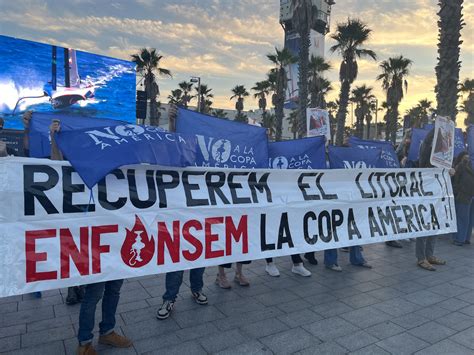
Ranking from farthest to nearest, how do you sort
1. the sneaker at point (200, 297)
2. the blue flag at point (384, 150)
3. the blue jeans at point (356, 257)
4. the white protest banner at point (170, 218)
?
the blue flag at point (384, 150), the blue jeans at point (356, 257), the sneaker at point (200, 297), the white protest banner at point (170, 218)

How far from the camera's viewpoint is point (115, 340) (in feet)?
10.7

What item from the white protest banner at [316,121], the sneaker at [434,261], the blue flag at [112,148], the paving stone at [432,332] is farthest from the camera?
the white protest banner at [316,121]

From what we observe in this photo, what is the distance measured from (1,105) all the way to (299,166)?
48.8ft

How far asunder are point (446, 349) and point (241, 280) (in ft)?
8.19

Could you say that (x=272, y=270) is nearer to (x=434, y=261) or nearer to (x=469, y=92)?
(x=434, y=261)

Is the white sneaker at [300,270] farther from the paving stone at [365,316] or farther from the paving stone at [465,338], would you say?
the paving stone at [465,338]

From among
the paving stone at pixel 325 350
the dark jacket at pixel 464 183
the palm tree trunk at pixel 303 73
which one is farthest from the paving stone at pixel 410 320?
the palm tree trunk at pixel 303 73

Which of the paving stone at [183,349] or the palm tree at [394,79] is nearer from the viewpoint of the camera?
the paving stone at [183,349]

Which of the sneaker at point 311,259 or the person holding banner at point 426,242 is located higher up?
the person holding banner at point 426,242

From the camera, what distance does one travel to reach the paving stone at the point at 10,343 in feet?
10.5

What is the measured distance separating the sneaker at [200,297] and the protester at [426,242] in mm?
3688

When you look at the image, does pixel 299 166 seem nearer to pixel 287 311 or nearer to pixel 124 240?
pixel 287 311

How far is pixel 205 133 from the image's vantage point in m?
4.40

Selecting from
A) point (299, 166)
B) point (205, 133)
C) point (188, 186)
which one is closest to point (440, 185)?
point (299, 166)
